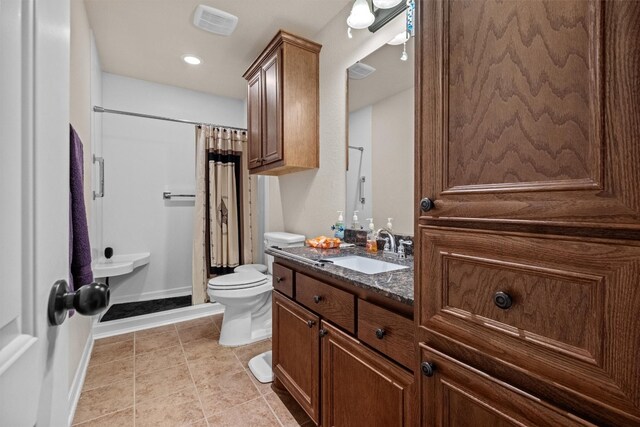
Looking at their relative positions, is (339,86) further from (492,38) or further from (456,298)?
(456,298)

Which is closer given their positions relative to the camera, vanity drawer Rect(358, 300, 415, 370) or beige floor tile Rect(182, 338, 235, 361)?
vanity drawer Rect(358, 300, 415, 370)

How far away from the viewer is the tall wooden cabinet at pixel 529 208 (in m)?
0.45

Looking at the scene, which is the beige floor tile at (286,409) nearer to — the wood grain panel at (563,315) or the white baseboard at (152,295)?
the wood grain panel at (563,315)

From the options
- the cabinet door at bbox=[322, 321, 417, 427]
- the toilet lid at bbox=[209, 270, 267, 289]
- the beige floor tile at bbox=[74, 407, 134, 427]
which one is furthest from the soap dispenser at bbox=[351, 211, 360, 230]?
the beige floor tile at bbox=[74, 407, 134, 427]

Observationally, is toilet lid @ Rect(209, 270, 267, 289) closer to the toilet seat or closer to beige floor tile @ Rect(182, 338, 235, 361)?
the toilet seat

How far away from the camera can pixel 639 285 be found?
430 mm

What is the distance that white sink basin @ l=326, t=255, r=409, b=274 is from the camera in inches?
57.3

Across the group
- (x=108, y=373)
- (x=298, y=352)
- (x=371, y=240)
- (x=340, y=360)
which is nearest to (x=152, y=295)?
(x=108, y=373)

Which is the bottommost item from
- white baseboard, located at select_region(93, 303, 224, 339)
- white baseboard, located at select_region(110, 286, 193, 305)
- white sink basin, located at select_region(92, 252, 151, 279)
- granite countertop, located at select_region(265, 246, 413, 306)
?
white baseboard, located at select_region(93, 303, 224, 339)

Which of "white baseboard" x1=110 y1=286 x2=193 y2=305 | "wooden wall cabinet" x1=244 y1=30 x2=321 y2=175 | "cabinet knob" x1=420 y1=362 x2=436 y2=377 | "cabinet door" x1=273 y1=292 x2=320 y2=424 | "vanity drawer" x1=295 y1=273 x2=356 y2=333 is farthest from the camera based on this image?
"white baseboard" x1=110 y1=286 x2=193 y2=305

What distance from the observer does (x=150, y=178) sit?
10.6 feet

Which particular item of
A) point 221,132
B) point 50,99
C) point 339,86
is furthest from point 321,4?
point 50,99

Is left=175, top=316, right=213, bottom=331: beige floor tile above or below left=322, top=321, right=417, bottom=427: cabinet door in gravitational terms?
below

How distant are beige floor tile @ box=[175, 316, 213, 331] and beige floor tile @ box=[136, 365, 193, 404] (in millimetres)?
716
